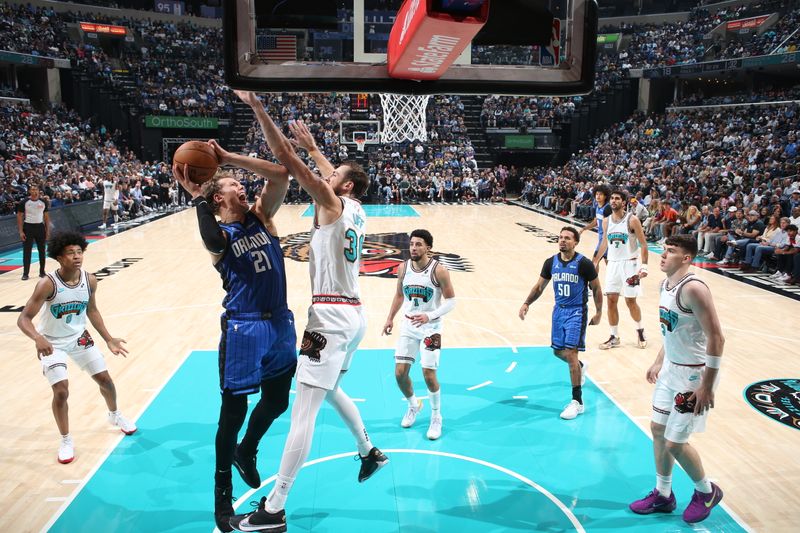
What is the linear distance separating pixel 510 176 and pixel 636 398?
25.2m

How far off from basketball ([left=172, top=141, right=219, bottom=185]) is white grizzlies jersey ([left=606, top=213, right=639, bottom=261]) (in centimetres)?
566

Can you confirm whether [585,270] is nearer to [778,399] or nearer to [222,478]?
[778,399]

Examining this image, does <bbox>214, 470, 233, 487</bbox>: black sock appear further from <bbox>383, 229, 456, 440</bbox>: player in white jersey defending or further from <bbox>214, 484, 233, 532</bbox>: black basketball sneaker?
<bbox>383, 229, 456, 440</bbox>: player in white jersey defending

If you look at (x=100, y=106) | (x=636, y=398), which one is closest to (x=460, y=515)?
(x=636, y=398)

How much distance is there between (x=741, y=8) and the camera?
3052cm

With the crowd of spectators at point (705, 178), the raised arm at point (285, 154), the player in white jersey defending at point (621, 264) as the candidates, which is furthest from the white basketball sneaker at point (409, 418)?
the crowd of spectators at point (705, 178)

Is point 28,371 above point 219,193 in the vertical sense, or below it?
below

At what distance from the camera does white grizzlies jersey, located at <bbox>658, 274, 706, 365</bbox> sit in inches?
150

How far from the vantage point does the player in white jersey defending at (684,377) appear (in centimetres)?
365

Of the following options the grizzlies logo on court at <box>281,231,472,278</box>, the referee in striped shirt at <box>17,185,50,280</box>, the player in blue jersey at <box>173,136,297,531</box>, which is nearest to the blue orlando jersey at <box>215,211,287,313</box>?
the player in blue jersey at <box>173,136,297,531</box>

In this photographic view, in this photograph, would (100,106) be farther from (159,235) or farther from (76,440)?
(76,440)

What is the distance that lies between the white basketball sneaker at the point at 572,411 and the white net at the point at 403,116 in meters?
12.7

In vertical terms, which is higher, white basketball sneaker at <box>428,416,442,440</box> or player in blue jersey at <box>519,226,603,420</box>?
player in blue jersey at <box>519,226,603,420</box>

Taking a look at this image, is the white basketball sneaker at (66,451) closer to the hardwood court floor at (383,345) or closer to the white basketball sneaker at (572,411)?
the hardwood court floor at (383,345)
